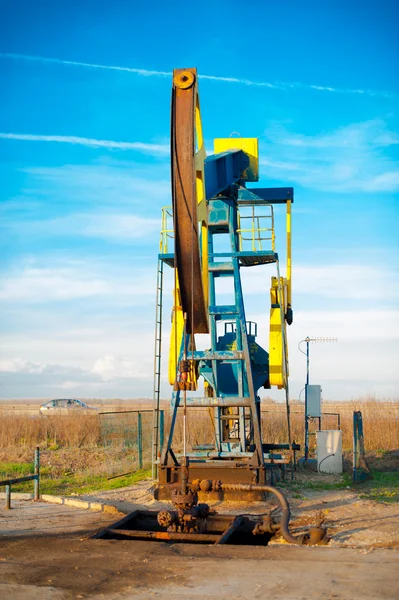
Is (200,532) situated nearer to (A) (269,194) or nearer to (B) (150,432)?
(A) (269,194)

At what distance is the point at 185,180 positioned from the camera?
27.3 feet

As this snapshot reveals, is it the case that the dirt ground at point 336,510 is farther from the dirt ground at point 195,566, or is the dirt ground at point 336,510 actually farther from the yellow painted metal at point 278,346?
the yellow painted metal at point 278,346

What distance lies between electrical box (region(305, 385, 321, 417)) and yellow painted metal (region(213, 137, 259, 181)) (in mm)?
5246

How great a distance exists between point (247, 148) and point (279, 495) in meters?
7.22

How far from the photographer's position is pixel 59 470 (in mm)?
16188

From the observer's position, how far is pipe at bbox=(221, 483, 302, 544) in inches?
295

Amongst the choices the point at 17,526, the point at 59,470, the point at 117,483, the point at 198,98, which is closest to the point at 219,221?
the point at 198,98

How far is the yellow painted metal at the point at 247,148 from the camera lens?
1291 cm

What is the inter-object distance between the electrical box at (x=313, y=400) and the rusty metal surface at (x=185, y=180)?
7.41 meters

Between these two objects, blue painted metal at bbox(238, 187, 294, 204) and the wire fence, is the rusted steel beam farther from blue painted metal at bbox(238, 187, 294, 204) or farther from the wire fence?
blue painted metal at bbox(238, 187, 294, 204)

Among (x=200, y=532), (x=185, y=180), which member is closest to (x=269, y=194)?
(x=185, y=180)

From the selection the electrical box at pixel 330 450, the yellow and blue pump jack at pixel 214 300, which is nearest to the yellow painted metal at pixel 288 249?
the yellow and blue pump jack at pixel 214 300

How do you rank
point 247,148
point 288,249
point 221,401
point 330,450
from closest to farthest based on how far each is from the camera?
1. point 221,401
2. point 247,148
3. point 288,249
4. point 330,450

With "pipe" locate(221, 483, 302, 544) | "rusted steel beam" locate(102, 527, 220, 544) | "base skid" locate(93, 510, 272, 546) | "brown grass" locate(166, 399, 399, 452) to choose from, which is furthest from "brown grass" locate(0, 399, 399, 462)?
"rusted steel beam" locate(102, 527, 220, 544)
